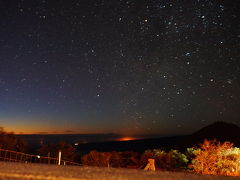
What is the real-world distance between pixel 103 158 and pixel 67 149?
699 centimetres

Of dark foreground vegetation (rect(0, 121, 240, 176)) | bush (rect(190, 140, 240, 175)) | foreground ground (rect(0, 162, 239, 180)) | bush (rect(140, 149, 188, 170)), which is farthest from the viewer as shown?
bush (rect(140, 149, 188, 170))

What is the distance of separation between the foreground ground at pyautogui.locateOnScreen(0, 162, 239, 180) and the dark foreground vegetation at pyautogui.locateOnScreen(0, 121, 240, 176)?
13.7 meters

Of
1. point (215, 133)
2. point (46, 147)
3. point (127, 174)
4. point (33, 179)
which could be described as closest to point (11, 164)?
point (33, 179)

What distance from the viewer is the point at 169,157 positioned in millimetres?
21781

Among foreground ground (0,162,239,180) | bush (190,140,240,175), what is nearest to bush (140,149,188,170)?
bush (190,140,240,175)

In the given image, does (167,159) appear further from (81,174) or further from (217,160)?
(81,174)

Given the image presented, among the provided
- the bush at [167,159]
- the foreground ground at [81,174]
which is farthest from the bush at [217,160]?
the foreground ground at [81,174]

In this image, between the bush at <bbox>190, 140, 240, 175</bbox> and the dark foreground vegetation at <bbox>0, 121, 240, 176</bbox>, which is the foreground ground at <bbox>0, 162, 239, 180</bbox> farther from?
the bush at <bbox>190, 140, 240, 175</bbox>

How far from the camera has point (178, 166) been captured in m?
21.9

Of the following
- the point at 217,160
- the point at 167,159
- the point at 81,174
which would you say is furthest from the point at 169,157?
the point at 81,174

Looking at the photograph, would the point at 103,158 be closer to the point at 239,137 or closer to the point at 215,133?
the point at 239,137

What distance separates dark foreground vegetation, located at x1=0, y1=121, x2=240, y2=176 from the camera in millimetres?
18156

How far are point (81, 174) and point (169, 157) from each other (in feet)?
68.3

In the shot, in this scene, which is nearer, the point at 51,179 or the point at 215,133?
the point at 51,179
